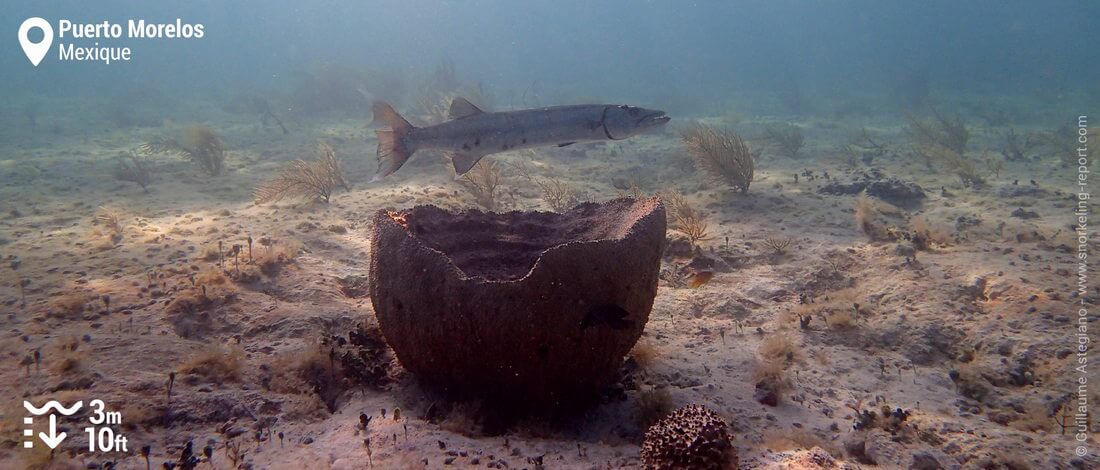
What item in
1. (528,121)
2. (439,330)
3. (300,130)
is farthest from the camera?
(300,130)

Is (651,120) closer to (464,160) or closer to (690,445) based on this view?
(464,160)

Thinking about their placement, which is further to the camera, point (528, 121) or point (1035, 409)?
point (528, 121)

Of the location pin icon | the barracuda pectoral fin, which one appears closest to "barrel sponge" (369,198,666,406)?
the barracuda pectoral fin

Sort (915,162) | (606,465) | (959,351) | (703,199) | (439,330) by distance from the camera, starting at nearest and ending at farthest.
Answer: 1. (606,465)
2. (439,330)
3. (959,351)
4. (703,199)
5. (915,162)

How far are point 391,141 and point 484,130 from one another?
1.04m

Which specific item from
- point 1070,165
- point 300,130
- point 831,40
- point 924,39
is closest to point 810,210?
point 1070,165

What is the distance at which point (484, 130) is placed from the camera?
5547 millimetres

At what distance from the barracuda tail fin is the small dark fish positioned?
3128 mm

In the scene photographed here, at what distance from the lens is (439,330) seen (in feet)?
11.6

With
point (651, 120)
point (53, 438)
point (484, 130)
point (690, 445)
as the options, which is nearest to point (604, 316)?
point (690, 445)

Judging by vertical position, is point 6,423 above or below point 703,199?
below

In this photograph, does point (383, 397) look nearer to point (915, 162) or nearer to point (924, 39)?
point (915, 162)

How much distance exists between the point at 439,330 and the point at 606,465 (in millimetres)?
1416

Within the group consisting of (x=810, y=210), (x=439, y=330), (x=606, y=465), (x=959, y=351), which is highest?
(x=810, y=210)
